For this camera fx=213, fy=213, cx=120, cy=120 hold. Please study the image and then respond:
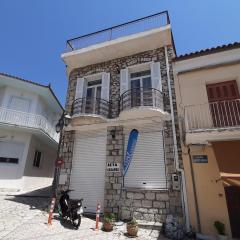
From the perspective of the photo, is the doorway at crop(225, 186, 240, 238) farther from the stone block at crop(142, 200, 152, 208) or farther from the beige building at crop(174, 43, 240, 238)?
the stone block at crop(142, 200, 152, 208)

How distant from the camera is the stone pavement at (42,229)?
650 centimetres

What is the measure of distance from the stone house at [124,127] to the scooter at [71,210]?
1.67 meters

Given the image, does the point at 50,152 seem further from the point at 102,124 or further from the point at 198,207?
the point at 198,207

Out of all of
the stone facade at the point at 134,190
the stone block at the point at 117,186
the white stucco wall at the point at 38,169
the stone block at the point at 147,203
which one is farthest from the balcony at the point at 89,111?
the white stucco wall at the point at 38,169

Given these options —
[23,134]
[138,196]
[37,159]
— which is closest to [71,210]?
[138,196]

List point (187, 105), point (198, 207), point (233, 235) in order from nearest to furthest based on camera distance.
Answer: point (233, 235), point (198, 207), point (187, 105)

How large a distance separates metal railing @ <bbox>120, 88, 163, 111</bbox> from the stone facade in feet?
1.19

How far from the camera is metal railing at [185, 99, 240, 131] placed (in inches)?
367

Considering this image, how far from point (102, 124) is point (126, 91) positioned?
84.2 inches

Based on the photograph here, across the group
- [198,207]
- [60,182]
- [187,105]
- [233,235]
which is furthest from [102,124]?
[233,235]

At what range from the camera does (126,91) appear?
36.4 ft

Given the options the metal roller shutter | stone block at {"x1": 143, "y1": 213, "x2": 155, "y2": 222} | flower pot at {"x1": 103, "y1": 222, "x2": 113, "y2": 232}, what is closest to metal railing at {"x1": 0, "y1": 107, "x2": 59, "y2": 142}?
the metal roller shutter

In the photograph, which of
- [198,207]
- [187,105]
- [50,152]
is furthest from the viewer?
[50,152]

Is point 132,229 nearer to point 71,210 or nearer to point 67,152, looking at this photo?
point 71,210
